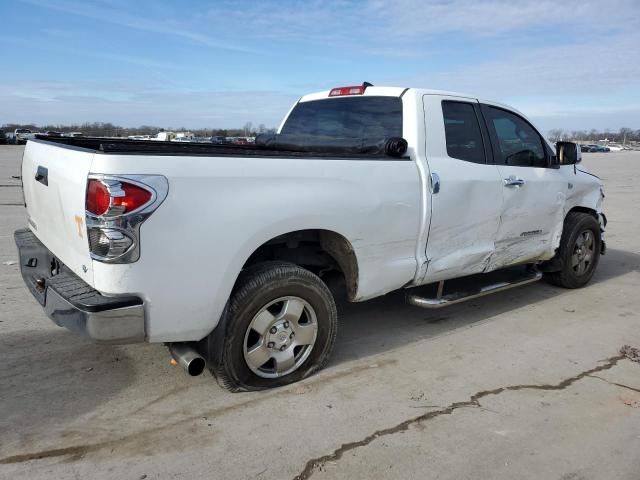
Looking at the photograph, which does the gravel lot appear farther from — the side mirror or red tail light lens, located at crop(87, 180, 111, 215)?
the side mirror

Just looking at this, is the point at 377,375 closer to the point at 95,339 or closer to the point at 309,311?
the point at 309,311

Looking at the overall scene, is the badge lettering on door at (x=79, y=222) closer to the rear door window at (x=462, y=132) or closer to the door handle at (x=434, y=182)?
the door handle at (x=434, y=182)

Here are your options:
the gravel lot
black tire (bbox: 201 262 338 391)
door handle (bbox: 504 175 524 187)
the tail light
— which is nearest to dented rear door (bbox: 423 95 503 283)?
door handle (bbox: 504 175 524 187)

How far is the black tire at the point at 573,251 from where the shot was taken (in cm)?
577

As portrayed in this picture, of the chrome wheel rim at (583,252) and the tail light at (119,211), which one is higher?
the tail light at (119,211)

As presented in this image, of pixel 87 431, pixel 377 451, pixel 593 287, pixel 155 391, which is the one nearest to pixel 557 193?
pixel 593 287

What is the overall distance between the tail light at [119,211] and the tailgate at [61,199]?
8 centimetres

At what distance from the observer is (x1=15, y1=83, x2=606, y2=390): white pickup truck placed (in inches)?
109

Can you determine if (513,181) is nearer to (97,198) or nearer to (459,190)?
(459,190)

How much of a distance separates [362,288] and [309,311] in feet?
1.56

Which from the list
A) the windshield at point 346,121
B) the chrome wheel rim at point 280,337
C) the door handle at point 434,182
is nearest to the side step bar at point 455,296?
the door handle at point 434,182

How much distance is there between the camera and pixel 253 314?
327 cm

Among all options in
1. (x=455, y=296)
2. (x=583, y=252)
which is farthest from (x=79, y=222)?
(x=583, y=252)

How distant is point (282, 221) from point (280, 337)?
77 cm
